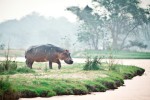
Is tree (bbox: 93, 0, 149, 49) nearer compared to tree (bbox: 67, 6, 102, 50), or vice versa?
tree (bbox: 93, 0, 149, 49)

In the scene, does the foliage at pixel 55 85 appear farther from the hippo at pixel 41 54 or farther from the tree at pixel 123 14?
the tree at pixel 123 14

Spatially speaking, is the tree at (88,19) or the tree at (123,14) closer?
the tree at (123,14)

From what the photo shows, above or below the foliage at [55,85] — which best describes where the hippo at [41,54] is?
above

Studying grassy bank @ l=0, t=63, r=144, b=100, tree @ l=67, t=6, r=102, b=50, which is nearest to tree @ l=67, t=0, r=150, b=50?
tree @ l=67, t=6, r=102, b=50

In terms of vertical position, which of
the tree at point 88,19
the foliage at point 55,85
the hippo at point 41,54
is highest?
the tree at point 88,19

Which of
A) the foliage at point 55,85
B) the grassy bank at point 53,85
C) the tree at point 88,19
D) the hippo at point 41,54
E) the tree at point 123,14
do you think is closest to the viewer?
the grassy bank at point 53,85

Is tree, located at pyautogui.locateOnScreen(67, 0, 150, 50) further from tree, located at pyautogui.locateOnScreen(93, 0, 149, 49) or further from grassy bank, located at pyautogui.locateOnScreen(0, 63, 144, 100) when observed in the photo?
grassy bank, located at pyautogui.locateOnScreen(0, 63, 144, 100)

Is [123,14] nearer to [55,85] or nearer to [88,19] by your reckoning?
[88,19]

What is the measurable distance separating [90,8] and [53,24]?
8558cm

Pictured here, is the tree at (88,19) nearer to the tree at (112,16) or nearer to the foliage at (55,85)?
the tree at (112,16)

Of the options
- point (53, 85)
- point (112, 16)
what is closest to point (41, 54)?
point (53, 85)

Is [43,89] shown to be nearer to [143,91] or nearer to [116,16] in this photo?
[143,91]

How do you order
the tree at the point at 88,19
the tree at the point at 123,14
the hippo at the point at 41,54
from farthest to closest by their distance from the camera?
1. the tree at the point at 88,19
2. the tree at the point at 123,14
3. the hippo at the point at 41,54

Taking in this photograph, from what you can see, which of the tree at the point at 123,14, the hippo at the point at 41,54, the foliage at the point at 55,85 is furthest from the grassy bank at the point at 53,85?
the tree at the point at 123,14
